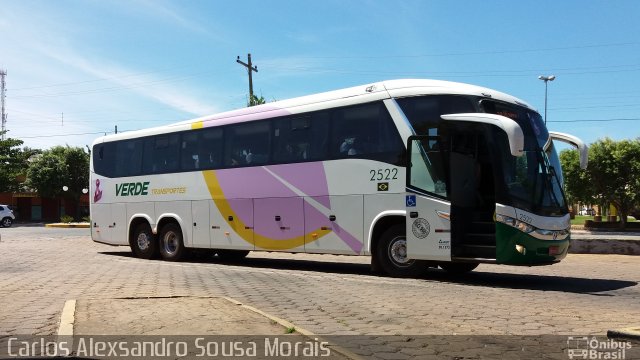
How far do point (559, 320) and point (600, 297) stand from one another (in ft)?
8.00

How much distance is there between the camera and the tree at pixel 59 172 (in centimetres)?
5359

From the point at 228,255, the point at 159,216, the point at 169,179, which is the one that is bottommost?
the point at 228,255

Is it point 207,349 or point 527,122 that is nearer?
point 207,349

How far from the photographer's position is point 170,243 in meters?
16.5

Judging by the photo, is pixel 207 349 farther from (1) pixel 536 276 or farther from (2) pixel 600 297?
(1) pixel 536 276

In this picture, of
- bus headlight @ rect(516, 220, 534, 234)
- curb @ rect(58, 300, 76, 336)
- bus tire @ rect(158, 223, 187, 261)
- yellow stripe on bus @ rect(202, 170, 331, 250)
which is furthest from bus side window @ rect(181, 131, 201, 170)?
bus headlight @ rect(516, 220, 534, 234)

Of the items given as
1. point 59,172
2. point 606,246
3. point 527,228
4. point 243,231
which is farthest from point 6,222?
point 527,228

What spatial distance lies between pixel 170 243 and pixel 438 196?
900 centimetres

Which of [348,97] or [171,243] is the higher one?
[348,97]

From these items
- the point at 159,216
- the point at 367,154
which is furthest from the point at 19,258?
the point at 367,154

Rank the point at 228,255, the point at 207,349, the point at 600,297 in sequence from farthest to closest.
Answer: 1. the point at 228,255
2. the point at 600,297
3. the point at 207,349

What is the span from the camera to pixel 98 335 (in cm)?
551

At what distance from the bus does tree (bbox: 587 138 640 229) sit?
33.8 m

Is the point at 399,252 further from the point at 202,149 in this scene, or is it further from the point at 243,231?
the point at 202,149
